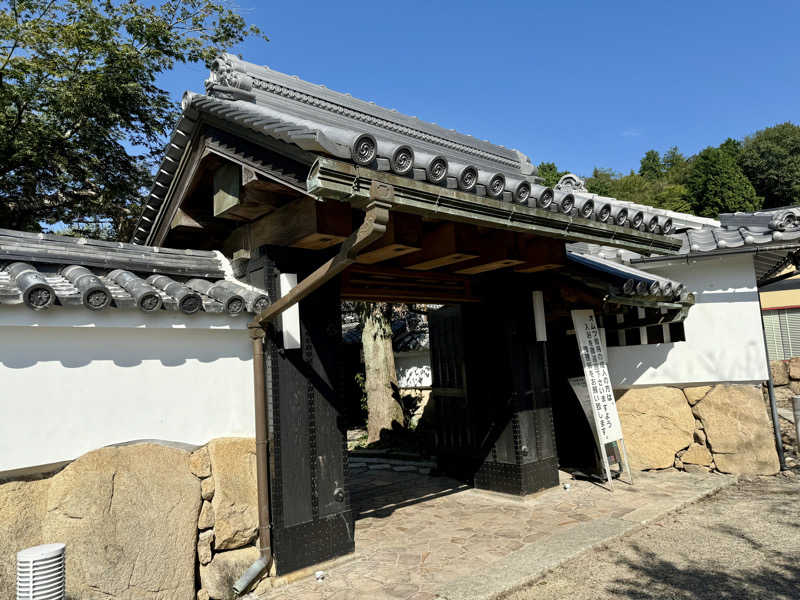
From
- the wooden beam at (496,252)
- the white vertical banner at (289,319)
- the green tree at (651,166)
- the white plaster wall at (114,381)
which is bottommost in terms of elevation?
the white plaster wall at (114,381)

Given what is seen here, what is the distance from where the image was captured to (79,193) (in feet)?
46.4

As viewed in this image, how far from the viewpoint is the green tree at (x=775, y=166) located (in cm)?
3509

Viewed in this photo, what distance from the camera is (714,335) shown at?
8852 mm

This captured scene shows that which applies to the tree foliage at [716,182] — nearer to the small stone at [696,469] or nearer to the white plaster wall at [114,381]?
the small stone at [696,469]

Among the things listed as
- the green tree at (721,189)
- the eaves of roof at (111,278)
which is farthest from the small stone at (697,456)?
the green tree at (721,189)

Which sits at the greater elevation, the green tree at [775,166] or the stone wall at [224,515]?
the green tree at [775,166]

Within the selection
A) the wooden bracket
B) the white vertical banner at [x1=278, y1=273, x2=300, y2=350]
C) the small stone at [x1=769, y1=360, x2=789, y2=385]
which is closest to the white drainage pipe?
the wooden bracket

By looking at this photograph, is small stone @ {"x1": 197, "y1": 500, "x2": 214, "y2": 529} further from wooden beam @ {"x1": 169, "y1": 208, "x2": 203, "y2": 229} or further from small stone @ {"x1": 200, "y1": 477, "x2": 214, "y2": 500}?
wooden beam @ {"x1": 169, "y1": 208, "x2": 203, "y2": 229}

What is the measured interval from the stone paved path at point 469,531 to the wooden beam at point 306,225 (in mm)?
3225

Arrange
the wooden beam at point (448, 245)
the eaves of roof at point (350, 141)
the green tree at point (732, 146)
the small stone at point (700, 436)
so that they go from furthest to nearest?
the green tree at point (732, 146), the small stone at point (700, 436), the wooden beam at point (448, 245), the eaves of roof at point (350, 141)

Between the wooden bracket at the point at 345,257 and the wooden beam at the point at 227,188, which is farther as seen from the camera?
the wooden beam at the point at 227,188

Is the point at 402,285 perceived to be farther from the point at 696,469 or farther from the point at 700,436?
the point at 696,469

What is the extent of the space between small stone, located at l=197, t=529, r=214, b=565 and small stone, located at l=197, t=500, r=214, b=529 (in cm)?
6

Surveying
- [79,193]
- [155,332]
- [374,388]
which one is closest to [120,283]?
[155,332]
